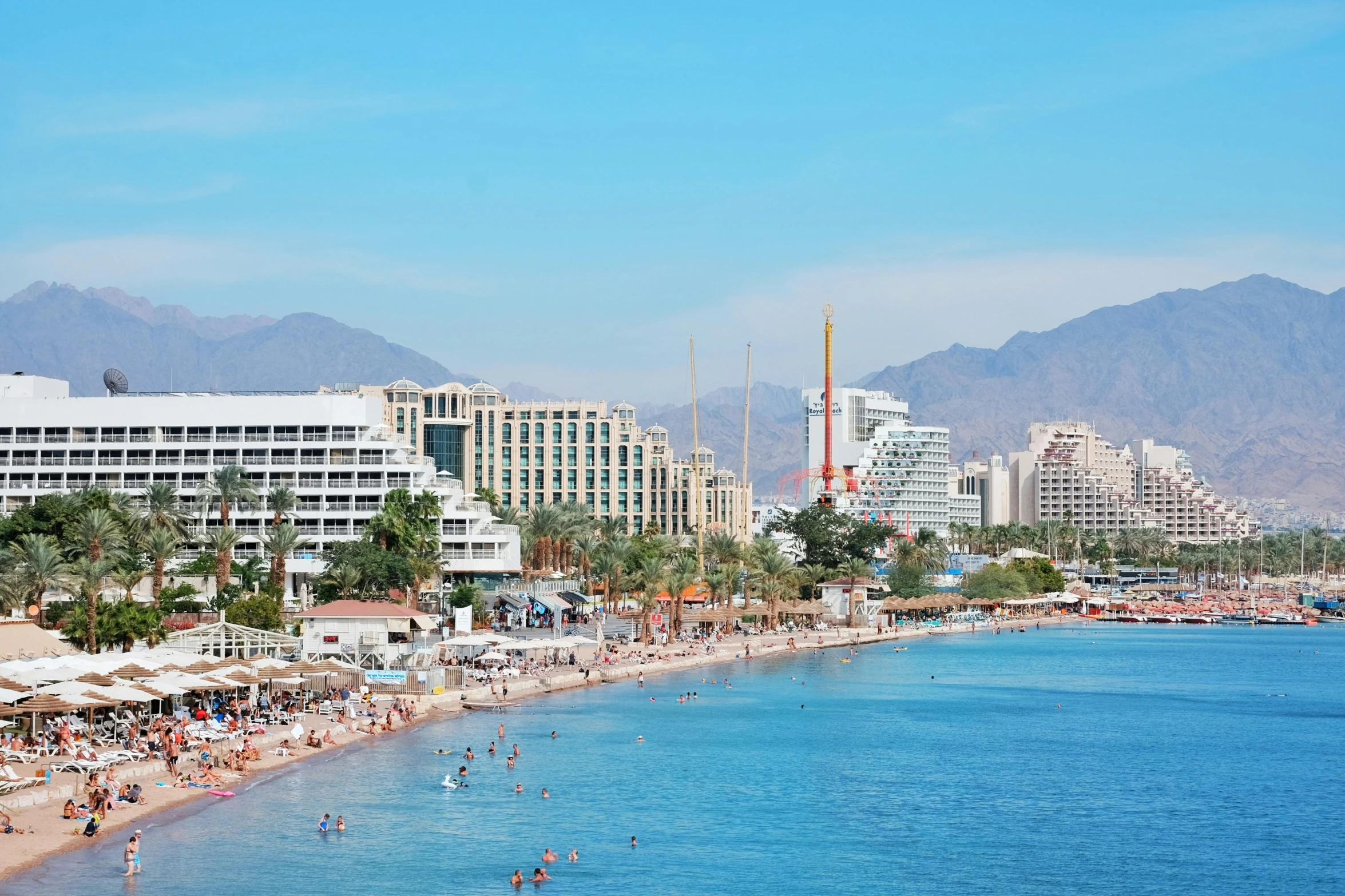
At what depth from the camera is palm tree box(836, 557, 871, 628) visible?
153375 millimetres

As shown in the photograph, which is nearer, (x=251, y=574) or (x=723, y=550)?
(x=251, y=574)

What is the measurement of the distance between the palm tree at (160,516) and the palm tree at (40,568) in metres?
12.6

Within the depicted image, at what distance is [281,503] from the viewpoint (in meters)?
107

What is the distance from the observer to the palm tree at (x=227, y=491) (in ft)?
350

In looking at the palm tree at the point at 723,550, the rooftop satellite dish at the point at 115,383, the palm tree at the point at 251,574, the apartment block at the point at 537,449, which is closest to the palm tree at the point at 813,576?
the palm tree at the point at 723,550

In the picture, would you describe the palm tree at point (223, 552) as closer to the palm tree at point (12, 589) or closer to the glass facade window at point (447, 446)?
the palm tree at point (12, 589)

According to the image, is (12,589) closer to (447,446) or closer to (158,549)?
(158,549)

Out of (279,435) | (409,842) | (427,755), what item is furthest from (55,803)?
→ (279,435)

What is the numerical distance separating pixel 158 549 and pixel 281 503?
19.7 metres

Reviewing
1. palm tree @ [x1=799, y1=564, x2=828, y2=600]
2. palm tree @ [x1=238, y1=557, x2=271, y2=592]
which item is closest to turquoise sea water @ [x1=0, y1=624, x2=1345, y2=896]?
palm tree @ [x1=238, y1=557, x2=271, y2=592]

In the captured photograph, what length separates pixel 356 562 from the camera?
9600cm

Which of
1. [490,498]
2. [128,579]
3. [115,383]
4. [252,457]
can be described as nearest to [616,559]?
[252,457]

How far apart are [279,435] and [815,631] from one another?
50927 millimetres

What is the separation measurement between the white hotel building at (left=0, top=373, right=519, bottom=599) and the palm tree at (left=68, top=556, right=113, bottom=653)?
1328 inches
